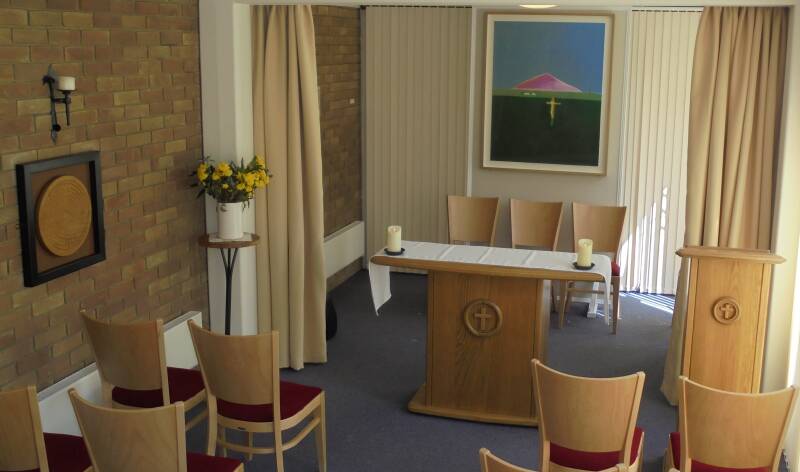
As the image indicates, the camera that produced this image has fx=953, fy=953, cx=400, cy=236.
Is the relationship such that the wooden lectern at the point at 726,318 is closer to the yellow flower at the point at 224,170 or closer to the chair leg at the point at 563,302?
the chair leg at the point at 563,302

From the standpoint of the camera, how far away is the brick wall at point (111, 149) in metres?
4.18

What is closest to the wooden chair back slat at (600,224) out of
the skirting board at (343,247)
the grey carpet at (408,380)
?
the grey carpet at (408,380)

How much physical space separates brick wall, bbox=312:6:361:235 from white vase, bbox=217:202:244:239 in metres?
1.86

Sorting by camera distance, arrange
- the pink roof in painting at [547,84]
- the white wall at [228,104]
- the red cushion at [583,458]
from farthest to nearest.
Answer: the pink roof in painting at [547,84], the white wall at [228,104], the red cushion at [583,458]

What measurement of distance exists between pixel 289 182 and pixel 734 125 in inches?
102

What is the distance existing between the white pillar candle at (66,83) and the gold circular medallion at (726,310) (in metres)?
3.17

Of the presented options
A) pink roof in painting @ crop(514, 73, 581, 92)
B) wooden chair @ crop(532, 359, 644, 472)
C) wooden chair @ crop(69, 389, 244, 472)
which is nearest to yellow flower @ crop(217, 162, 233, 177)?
wooden chair @ crop(69, 389, 244, 472)

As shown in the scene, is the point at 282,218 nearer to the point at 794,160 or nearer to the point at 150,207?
the point at 150,207

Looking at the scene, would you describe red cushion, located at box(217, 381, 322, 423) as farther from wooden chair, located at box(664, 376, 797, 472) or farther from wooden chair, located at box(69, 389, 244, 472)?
wooden chair, located at box(664, 376, 797, 472)

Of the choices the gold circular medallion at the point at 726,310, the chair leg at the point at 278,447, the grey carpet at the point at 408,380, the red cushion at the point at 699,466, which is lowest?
the grey carpet at the point at 408,380

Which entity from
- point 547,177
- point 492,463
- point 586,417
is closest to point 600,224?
point 547,177

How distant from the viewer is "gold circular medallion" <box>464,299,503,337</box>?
5059 millimetres

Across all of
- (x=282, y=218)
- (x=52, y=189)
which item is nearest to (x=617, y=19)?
(x=282, y=218)

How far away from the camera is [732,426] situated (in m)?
3.59
